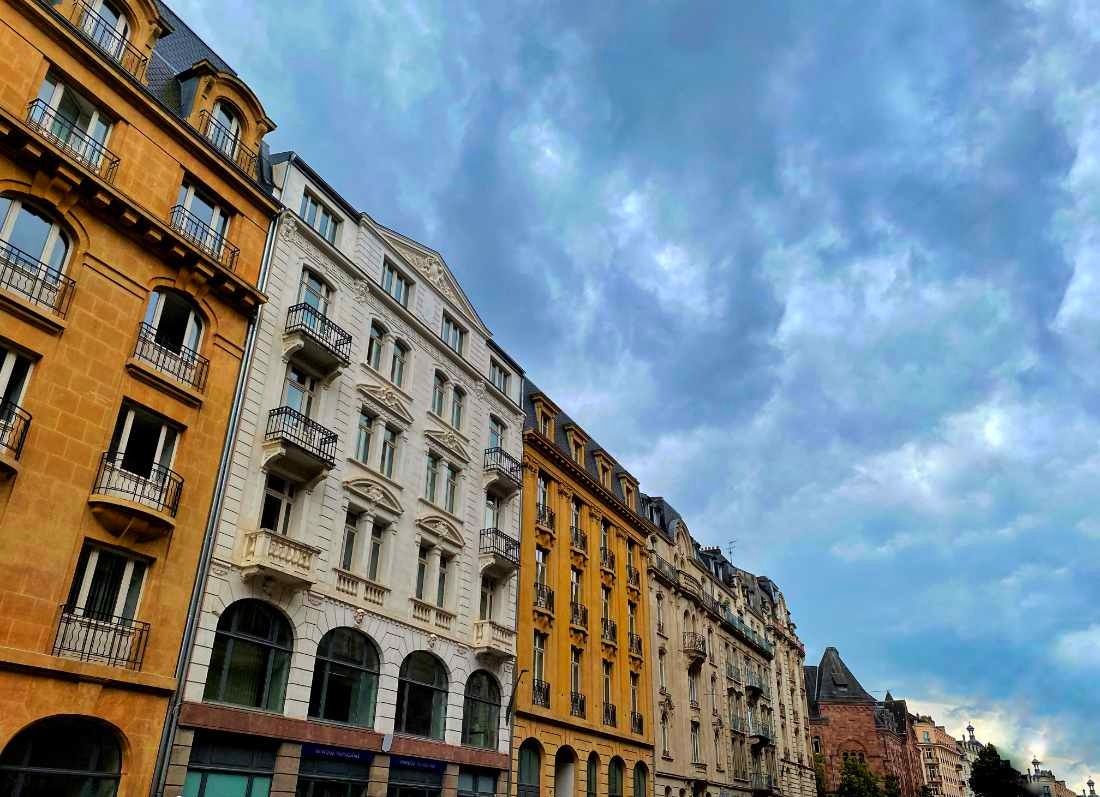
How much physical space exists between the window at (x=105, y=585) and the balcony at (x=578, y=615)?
2181 cm

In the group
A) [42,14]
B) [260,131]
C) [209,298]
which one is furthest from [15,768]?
[260,131]

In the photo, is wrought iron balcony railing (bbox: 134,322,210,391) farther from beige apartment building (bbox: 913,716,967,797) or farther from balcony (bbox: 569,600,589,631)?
beige apartment building (bbox: 913,716,967,797)

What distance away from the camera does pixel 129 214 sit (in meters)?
20.5

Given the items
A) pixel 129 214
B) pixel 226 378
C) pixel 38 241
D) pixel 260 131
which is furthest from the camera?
pixel 260 131

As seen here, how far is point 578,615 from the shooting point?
38.1 metres

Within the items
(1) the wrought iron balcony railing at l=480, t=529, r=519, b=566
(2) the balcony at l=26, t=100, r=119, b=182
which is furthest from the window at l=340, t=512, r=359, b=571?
(2) the balcony at l=26, t=100, r=119, b=182

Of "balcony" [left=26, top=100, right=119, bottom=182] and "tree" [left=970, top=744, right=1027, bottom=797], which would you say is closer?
"balcony" [left=26, top=100, right=119, bottom=182]

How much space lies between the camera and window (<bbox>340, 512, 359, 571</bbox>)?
84.1 feet

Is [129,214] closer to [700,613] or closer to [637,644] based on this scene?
[637,644]

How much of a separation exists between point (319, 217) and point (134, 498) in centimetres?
1250

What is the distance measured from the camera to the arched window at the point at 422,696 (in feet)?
86.4

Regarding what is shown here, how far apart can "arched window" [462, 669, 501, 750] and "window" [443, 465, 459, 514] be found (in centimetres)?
614

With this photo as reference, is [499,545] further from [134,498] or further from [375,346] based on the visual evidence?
[134,498]

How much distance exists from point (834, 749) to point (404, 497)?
292 ft
